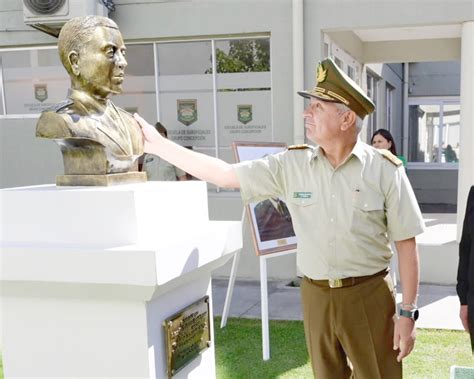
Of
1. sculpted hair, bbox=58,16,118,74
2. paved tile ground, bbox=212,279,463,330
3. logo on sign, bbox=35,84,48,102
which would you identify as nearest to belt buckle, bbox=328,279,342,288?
sculpted hair, bbox=58,16,118,74

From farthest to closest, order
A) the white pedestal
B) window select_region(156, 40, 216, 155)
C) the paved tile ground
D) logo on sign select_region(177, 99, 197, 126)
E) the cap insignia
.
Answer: logo on sign select_region(177, 99, 197, 126)
window select_region(156, 40, 216, 155)
the paved tile ground
the cap insignia
the white pedestal

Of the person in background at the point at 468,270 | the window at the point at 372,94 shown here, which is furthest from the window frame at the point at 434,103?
the person in background at the point at 468,270

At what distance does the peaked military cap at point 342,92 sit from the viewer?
2.18m

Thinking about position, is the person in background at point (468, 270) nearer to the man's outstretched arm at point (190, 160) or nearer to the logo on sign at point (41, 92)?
the man's outstretched arm at point (190, 160)

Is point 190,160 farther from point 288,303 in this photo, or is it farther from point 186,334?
point 288,303

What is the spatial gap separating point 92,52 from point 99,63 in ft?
0.16

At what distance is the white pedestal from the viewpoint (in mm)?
1891

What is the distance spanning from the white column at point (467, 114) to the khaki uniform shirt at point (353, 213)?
3211 mm

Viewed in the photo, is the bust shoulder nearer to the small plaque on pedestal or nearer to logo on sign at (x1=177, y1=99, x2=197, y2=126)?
the small plaque on pedestal

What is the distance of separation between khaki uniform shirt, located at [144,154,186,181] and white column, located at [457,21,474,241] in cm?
282

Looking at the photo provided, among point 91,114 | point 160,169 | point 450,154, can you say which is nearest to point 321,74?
point 91,114

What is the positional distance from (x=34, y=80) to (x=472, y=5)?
16.2 ft

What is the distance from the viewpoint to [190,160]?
2205 millimetres

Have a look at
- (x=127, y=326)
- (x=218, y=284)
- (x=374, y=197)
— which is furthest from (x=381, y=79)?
(x=127, y=326)
